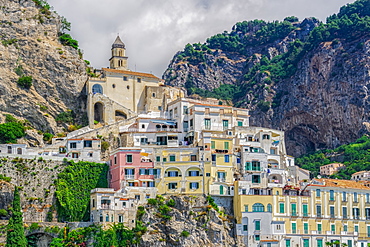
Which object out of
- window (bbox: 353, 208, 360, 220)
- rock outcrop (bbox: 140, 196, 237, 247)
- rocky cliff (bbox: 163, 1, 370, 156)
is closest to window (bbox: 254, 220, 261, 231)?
rock outcrop (bbox: 140, 196, 237, 247)

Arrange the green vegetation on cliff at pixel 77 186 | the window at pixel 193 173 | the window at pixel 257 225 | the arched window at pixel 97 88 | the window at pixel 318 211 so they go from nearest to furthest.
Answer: the green vegetation on cliff at pixel 77 186
the window at pixel 257 225
the window at pixel 193 173
the window at pixel 318 211
the arched window at pixel 97 88

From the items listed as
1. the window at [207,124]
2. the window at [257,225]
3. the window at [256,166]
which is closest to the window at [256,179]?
the window at [256,166]

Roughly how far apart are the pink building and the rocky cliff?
52.5 metres

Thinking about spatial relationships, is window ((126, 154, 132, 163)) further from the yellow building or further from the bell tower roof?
the bell tower roof

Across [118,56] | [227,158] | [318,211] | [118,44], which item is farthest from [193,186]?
[118,44]

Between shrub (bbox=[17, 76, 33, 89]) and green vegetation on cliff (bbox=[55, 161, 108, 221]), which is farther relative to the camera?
shrub (bbox=[17, 76, 33, 89])

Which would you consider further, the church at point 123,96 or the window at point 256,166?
the church at point 123,96

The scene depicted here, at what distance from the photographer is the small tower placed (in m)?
104

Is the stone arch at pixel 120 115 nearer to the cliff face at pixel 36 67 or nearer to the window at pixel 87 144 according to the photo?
the cliff face at pixel 36 67

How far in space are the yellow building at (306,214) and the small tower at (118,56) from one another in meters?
35.7

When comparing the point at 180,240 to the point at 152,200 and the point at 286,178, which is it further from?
the point at 286,178

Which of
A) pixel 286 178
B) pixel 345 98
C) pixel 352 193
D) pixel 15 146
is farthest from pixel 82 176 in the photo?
pixel 345 98

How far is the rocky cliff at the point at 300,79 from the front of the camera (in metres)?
121

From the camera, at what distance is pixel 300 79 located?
130250 millimetres
